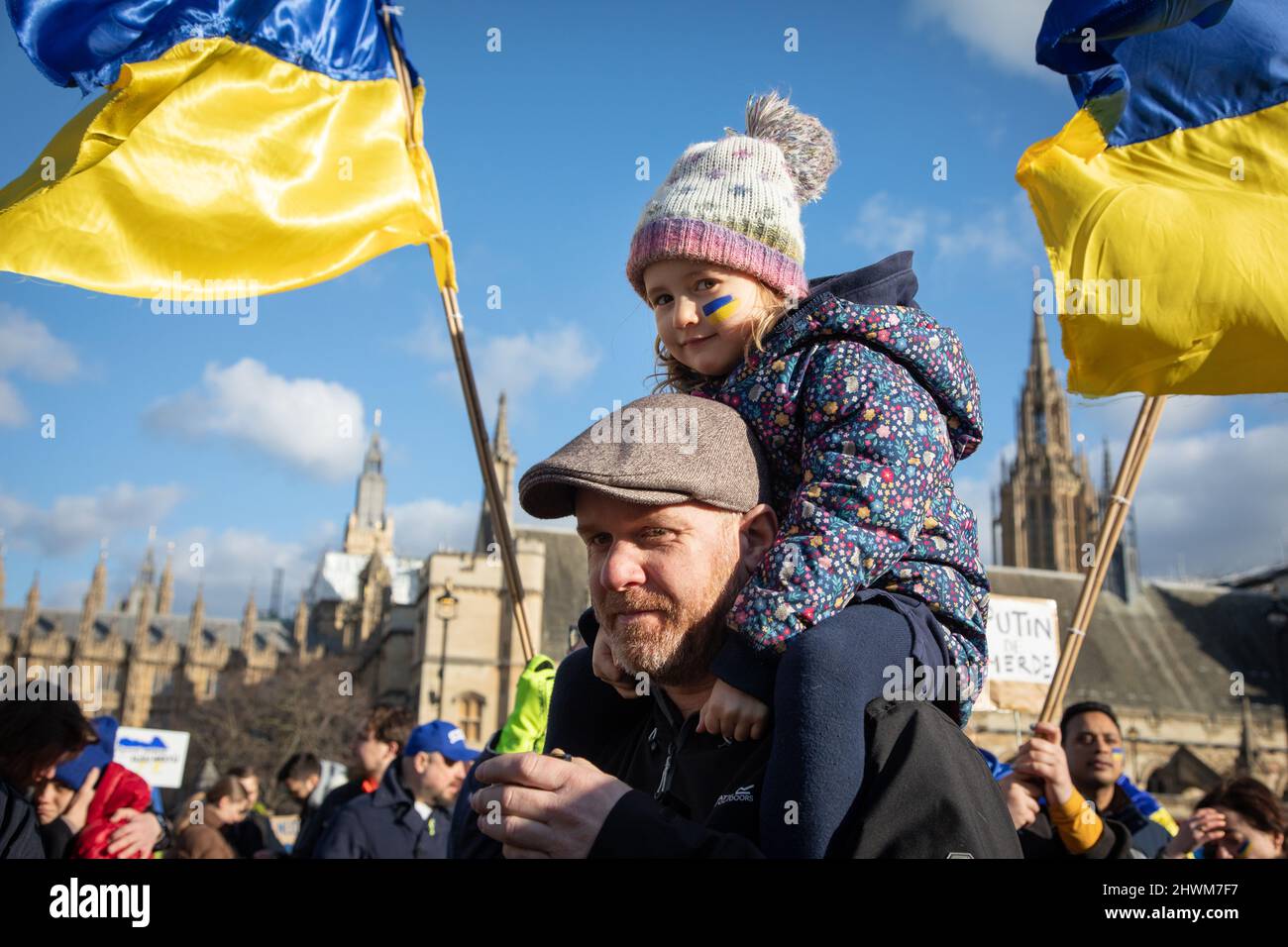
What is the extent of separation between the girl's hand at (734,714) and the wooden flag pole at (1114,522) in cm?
242

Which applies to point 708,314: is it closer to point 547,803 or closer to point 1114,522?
point 547,803

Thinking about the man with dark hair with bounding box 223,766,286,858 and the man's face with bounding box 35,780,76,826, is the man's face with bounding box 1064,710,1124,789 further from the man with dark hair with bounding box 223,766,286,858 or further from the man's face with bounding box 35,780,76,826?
the man with dark hair with bounding box 223,766,286,858

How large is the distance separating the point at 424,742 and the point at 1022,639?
10189 millimetres

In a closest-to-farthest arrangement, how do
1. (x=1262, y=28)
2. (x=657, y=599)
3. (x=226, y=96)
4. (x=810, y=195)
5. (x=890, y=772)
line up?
(x=890, y=772) < (x=657, y=599) < (x=810, y=195) < (x=1262, y=28) < (x=226, y=96)

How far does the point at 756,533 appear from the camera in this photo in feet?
8.57

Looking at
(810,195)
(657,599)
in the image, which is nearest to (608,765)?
(657,599)

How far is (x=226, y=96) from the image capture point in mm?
5098

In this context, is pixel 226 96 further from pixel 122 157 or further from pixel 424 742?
pixel 424 742

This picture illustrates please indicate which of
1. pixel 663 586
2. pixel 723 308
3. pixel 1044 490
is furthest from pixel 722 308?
pixel 1044 490

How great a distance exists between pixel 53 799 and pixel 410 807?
6.36ft

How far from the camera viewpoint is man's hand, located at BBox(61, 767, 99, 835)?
5.28 meters

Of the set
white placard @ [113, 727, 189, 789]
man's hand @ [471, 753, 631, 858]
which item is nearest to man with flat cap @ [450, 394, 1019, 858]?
man's hand @ [471, 753, 631, 858]
